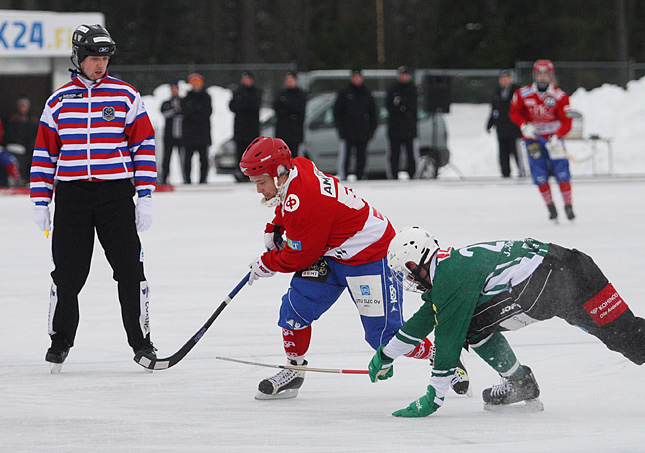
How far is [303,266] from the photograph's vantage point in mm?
4906

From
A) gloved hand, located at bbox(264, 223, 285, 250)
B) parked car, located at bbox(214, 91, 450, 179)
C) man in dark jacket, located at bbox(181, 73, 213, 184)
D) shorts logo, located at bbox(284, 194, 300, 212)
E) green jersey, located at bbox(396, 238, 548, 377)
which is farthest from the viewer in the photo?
parked car, located at bbox(214, 91, 450, 179)

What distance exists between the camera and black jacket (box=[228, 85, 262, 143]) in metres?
17.5

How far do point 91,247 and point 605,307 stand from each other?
260 cm

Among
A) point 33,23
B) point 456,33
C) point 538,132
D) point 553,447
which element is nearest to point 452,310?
point 553,447

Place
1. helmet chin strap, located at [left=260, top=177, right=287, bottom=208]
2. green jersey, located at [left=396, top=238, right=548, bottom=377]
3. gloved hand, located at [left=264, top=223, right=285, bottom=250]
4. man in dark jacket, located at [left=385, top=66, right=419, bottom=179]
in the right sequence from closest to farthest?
green jersey, located at [left=396, top=238, right=548, bottom=377]
helmet chin strap, located at [left=260, top=177, right=287, bottom=208]
gloved hand, located at [left=264, top=223, right=285, bottom=250]
man in dark jacket, located at [left=385, top=66, right=419, bottom=179]

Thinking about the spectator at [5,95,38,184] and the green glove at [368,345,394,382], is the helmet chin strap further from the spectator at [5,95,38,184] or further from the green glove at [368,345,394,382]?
the spectator at [5,95,38,184]

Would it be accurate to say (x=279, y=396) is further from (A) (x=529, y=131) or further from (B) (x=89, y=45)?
(A) (x=529, y=131)

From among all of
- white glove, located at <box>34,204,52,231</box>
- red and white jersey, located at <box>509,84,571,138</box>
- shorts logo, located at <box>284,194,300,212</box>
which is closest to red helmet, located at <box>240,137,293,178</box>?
shorts logo, located at <box>284,194,300,212</box>

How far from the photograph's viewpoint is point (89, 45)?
5492 millimetres

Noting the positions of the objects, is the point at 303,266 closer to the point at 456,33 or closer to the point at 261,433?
the point at 261,433

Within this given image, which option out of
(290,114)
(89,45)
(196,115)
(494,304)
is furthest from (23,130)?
(494,304)

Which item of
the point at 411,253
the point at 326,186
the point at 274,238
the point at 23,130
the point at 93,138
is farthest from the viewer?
the point at 23,130

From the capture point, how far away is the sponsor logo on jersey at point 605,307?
459 cm

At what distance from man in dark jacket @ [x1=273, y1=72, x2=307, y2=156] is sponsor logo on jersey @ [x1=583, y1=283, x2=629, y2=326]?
12.9 m
